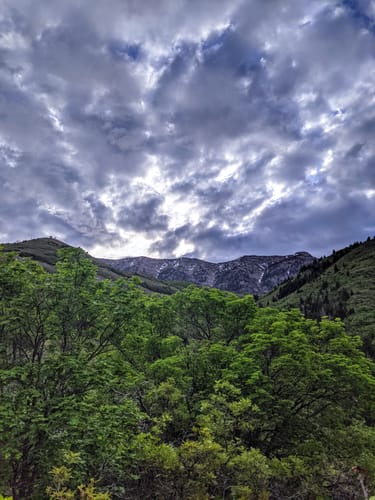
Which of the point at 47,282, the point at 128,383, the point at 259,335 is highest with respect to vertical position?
the point at 47,282

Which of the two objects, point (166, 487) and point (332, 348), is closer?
point (166, 487)

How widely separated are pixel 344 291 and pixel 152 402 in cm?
11502

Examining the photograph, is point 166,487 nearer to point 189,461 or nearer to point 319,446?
point 189,461

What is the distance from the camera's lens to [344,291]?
378ft

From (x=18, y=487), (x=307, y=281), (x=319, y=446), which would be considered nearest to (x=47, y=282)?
(x=18, y=487)

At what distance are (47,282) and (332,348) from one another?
62.7 ft

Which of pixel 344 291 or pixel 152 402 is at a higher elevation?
pixel 344 291

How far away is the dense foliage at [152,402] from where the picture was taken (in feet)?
40.8

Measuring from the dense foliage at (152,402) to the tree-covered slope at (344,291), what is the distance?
208 feet

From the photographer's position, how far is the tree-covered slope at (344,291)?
3462 inches

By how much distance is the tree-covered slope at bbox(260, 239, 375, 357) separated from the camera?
87.9m

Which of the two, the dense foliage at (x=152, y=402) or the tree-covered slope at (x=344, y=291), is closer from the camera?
the dense foliage at (x=152, y=402)

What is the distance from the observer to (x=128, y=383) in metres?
15.8

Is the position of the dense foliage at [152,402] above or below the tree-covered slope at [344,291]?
below
